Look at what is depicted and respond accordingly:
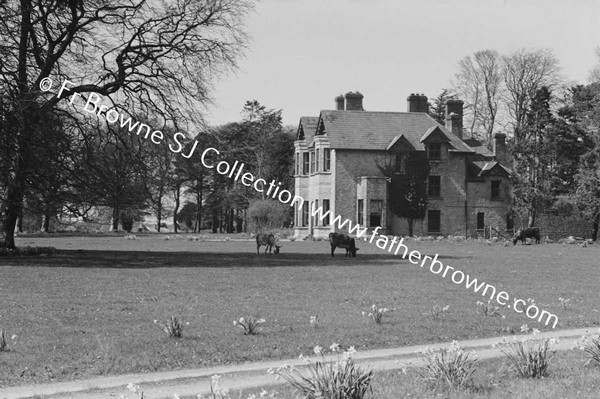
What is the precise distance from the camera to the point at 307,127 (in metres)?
71.4

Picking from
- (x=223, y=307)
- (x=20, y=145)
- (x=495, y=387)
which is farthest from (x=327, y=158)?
(x=495, y=387)

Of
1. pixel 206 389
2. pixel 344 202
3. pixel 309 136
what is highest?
pixel 309 136

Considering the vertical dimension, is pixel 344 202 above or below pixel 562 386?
above

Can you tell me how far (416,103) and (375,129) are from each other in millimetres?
7852

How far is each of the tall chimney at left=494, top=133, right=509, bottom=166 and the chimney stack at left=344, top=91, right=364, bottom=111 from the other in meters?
13.8

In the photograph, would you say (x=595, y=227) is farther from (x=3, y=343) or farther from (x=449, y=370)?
(x=3, y=343)

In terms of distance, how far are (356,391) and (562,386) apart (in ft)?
10.2

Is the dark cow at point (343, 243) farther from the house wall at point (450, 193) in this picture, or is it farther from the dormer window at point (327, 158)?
the house wall at point (450, 193)

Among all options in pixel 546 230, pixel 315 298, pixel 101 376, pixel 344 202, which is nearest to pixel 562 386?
pixel 101 376

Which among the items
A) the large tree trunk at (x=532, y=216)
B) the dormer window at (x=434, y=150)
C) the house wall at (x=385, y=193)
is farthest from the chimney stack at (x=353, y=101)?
the large tree trunk at (x=532, y=216)

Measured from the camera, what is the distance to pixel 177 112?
121 feet

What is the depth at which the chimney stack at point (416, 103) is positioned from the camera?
72688 mm

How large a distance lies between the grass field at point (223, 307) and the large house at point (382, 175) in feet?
108

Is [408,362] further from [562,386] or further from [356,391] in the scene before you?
[356,391]
